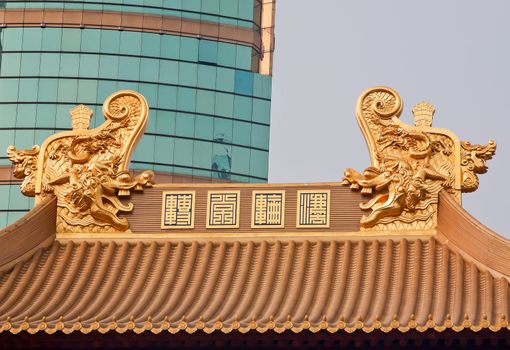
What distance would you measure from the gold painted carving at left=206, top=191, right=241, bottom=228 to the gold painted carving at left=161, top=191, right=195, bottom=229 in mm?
230

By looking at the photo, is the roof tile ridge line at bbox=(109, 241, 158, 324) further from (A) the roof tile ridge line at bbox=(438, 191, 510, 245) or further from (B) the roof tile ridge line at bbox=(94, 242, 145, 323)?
(A) the roof tile ridge line at bbox=(438, 191, 510, 245)

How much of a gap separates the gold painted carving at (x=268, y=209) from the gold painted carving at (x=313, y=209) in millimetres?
236

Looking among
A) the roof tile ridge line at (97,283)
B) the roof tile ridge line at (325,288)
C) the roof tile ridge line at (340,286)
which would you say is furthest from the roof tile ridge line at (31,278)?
the roof tile ridge line at (340,286)

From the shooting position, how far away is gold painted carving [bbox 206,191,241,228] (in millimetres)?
19375

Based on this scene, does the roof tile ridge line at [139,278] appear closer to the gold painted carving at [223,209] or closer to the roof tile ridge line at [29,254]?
the gold painted carving at [223,209]

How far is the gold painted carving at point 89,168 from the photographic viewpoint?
1956 cm

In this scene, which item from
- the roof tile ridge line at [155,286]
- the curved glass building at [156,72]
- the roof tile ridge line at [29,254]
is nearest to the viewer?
the roof tile ridge line at [155,286]

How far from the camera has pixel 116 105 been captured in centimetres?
2030

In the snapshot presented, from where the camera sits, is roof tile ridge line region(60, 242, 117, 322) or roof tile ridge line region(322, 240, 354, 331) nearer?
roof tile ridge line region(322, 240, 354, 331)

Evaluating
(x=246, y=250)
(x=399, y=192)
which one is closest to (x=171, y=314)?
(x=246, y=250)

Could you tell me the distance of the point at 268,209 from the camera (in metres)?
19.4

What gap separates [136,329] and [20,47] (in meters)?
48.0

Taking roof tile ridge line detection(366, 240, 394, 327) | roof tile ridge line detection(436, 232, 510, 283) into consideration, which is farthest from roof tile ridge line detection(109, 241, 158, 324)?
roof tile ridge line detection(436, 232, 510, 283)

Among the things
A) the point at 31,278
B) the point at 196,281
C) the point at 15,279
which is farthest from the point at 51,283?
the point at 196,281
